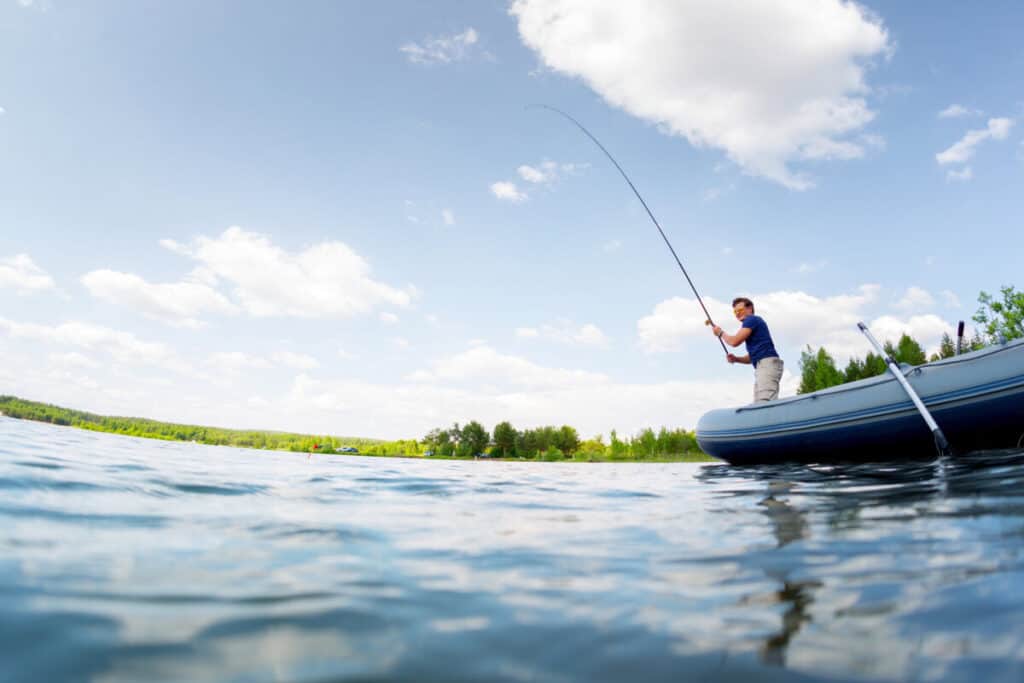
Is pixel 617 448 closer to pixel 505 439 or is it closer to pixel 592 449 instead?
pixel 592 449

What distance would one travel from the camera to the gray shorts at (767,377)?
9.55 m

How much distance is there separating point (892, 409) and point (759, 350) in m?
2.34

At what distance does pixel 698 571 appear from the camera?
1.92m

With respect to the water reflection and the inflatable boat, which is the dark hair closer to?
the inflatable boat

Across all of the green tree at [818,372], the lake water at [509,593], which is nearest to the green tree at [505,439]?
the green tree at [818,372]

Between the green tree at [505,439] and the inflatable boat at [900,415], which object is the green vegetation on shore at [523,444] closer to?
the green tree at [505,439]

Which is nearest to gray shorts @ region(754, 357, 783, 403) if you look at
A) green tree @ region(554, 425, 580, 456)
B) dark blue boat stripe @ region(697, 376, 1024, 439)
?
dark blue boat stripe @ region(697, 376, 1024, 439)

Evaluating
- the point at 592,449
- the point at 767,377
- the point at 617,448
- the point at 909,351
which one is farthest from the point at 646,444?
the point at 767,377

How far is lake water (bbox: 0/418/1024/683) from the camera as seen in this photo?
113cm

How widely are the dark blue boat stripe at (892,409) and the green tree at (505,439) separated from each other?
5609cm

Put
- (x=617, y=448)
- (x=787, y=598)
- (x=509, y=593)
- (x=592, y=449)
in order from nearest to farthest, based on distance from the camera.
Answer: (x=787, y=598) < (x=509, y=593) < (x=617, y=448) < (x=592, y=449)

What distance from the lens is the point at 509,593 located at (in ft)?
5.50

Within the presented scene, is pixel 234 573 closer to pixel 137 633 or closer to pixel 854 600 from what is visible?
pixel 137 633

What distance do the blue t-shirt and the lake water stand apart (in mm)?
6436
